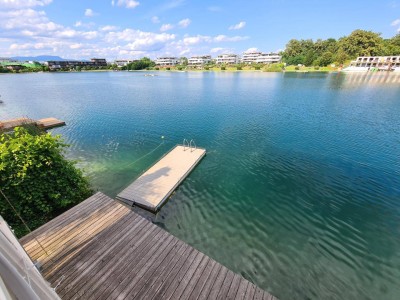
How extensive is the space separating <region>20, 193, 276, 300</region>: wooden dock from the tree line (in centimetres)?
15241

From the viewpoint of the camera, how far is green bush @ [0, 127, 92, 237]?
26.8 ft

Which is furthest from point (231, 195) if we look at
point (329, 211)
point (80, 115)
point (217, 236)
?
point (80, 115)

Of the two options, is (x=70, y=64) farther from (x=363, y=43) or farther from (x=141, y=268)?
(x=363, y=43)

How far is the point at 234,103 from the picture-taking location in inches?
1598

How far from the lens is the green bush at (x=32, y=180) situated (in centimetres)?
818

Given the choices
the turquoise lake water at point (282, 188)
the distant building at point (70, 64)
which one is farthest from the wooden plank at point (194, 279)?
the distant building at point (70, 64)

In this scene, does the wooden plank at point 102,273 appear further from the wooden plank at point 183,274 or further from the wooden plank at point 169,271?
the wooden plank at point 183,274

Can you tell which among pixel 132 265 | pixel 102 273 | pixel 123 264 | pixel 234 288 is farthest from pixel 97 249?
pixel 234 288

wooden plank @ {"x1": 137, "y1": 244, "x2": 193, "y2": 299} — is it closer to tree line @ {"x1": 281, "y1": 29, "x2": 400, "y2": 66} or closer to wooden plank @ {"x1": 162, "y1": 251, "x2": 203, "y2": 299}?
wooden plank @ {"x1": 162, "y1": 251, "x2": 203, "y2": 299}

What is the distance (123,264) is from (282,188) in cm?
1137

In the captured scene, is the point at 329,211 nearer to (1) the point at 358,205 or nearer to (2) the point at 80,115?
(1) the point at 358,205

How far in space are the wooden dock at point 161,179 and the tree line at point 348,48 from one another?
14434 centimetres

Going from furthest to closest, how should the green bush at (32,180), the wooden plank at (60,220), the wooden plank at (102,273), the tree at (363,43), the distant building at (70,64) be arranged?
the distant building at (70,64) < the tree at (363,43) < the green bush at (32,180) < the wooden plank at (60,220) < the wooden plank at (102,273)

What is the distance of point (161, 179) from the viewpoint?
14.2 meters
